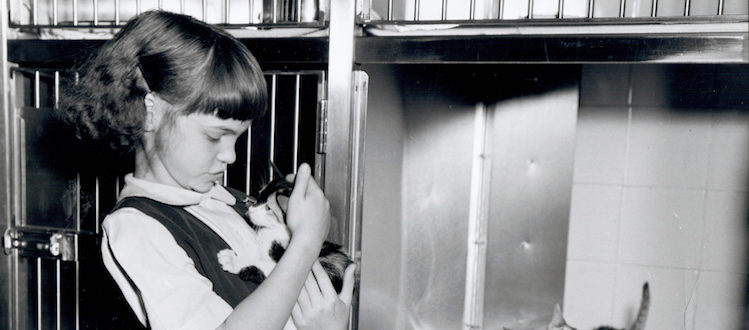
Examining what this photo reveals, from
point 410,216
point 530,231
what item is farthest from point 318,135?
point 530,231

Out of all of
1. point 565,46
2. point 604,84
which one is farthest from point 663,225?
point 565,46

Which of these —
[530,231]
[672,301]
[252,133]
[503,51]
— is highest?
[503,51]

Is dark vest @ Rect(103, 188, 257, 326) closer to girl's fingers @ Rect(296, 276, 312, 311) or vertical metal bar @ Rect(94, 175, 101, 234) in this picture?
girl's fingers @ Rect(296, 276, 312, 311)

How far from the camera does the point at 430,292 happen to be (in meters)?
1.10

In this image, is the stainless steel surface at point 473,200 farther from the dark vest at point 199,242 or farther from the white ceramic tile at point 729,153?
the dark vest at point 199,242

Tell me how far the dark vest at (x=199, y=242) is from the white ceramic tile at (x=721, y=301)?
0.92 meters

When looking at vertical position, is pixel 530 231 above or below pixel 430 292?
above

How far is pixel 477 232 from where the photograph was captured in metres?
1.13

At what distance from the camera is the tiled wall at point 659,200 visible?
1101mm

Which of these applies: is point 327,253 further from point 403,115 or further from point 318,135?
point 403,115

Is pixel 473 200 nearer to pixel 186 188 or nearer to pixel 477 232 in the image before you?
pixel 477 232

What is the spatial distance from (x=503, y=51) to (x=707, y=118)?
0.64m

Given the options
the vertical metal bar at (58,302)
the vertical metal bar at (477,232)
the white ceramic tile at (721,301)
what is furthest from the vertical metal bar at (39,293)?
the white ceramic tile at (721,301)

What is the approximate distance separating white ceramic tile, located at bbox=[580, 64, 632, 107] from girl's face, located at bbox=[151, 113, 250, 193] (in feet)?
2.54
